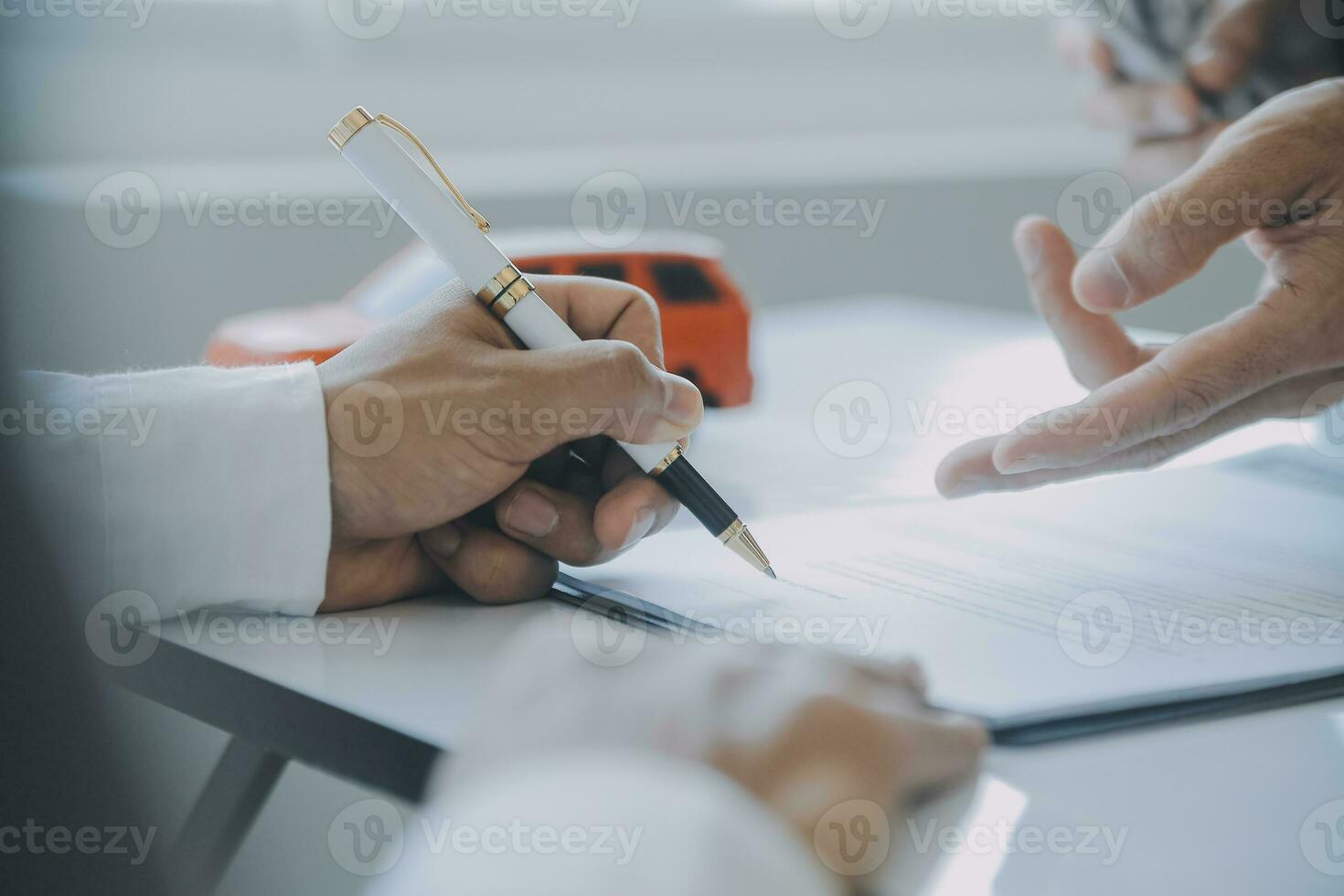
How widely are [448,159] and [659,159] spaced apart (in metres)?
0.37

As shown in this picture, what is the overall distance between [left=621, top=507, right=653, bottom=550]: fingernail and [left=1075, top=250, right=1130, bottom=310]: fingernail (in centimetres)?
33

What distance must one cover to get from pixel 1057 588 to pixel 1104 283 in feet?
0.77

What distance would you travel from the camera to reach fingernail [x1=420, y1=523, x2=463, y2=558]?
605 millimetres

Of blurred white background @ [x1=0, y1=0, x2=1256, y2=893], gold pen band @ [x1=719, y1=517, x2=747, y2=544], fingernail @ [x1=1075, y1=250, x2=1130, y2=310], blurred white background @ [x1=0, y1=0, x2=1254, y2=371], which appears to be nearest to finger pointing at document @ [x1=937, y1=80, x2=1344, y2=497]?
fingernail @ [x1=1075, y1=250, x2=1130, y2=310]

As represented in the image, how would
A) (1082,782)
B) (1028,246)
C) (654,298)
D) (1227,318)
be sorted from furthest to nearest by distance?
(654,298)
(1028,246)
(1227,318)
(1082,782)

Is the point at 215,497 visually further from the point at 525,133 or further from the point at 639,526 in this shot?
the point at 525,133

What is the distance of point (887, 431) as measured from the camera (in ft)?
3.27

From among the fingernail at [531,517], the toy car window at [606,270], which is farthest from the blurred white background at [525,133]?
the fingernail at [531,517]

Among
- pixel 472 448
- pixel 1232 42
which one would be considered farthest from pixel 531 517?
pixel 1232 42

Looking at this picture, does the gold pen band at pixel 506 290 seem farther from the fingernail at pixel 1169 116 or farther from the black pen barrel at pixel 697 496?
the fingernail at pixel 1169 116

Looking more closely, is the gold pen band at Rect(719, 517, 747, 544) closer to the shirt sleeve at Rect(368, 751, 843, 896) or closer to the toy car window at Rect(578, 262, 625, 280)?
the shirt sleeve at Rect(368, 751, 843, 896)

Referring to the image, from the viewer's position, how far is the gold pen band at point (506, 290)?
606 millimetres

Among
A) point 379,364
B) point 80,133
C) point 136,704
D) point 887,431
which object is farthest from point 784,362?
point 80,133

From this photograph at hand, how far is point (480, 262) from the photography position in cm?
61
